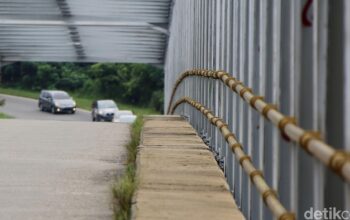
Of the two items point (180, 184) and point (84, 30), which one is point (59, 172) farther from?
point (84, 30)

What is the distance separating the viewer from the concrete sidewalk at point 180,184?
4066 millimetres

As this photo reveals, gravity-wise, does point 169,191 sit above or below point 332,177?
below

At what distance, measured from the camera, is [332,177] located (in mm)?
2691

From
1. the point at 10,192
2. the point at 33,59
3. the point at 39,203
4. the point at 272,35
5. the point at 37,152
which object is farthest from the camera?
the point at 33,59

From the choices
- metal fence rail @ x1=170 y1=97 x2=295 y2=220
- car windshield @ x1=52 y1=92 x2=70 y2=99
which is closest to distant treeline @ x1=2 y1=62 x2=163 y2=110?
car windshield @ x1=52 y1=92 x2=70 y2=99

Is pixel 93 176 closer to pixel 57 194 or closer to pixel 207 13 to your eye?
pixel 57 194

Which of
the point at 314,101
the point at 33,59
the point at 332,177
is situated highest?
the point at 314,101

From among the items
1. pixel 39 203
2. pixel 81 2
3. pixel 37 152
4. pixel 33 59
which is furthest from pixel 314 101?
pixel 33 59

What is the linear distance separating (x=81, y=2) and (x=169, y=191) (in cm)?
1896

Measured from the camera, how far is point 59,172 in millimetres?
6723

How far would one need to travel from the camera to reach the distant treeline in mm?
52094

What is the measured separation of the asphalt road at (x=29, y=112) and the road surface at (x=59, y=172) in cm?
2849

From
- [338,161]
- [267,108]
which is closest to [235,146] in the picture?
[267,108]

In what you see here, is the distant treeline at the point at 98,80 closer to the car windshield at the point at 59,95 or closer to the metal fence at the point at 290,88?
the car windshield at the point at 59,95
